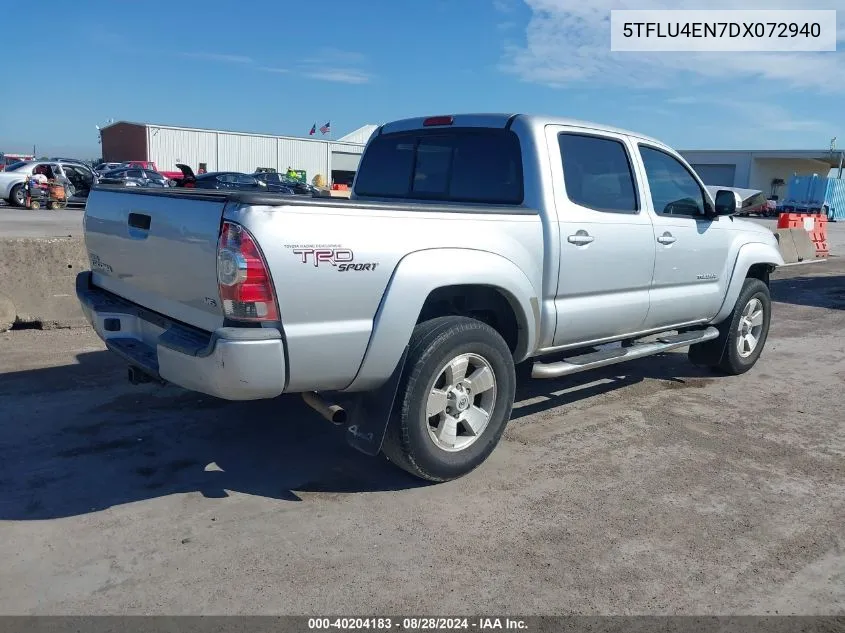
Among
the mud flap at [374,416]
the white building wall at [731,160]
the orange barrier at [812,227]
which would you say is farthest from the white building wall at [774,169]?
the mud flap at [374,416]

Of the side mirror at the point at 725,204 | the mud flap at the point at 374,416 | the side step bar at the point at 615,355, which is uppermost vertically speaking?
the side mirror at the point at 725,204

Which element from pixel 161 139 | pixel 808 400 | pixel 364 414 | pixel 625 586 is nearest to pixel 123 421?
pixel 364 414

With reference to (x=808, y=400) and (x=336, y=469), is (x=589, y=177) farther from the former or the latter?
(x=808, y=400)

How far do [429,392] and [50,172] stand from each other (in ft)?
83.5

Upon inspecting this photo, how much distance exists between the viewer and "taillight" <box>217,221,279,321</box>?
129 inches

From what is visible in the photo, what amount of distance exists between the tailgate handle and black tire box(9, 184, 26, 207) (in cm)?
2363

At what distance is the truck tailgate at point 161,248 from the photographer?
11.4 ft

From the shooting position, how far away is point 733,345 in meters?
6.64

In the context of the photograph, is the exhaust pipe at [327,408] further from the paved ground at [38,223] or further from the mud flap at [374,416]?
the paved ground at [38,223]

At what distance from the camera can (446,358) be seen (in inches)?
157

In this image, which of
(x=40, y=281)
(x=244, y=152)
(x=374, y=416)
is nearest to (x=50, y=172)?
(x=40, y=281)

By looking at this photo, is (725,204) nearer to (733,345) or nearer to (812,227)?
(733,345)

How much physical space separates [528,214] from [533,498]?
1.64 metres

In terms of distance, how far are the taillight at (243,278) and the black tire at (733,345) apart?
4627 mm
